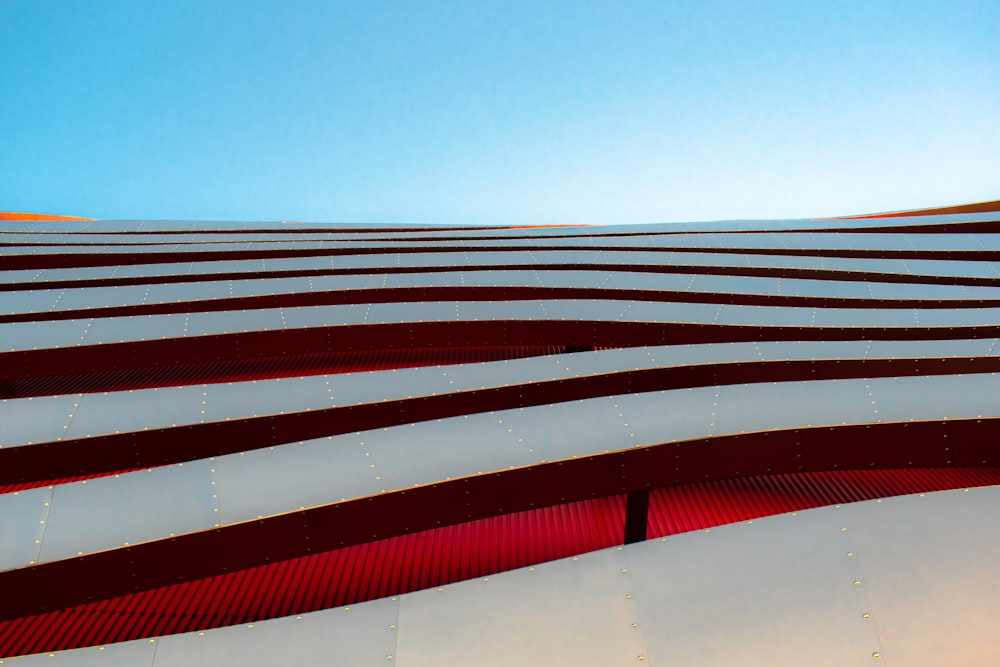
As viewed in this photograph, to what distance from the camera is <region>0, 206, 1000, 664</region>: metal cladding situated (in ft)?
21.6

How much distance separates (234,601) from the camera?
7.25 metres

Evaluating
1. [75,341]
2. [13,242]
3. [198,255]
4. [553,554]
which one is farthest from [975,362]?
[13,242]

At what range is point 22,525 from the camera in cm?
629

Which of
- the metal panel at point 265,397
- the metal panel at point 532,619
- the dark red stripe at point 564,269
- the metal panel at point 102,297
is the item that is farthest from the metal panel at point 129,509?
the dark red stripe at point 564,269

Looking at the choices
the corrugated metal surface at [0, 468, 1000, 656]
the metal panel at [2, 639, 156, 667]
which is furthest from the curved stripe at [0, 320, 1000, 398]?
the metal panel at [2, 639, 156, 667]

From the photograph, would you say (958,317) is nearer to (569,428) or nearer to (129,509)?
(569,428)

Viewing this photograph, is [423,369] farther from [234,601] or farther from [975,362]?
[975,362]

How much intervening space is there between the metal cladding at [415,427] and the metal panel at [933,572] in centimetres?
130

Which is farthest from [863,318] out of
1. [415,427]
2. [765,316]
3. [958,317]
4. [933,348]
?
[415,427]

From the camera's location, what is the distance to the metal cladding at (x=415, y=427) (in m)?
6.59

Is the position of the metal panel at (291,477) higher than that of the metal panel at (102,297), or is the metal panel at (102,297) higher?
the metal panel at (102,297)

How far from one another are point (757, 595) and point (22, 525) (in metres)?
6.91

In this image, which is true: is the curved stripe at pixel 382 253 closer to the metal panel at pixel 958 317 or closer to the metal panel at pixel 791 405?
the metal panel at pixel 958 317

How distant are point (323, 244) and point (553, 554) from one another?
12977 millimetres
